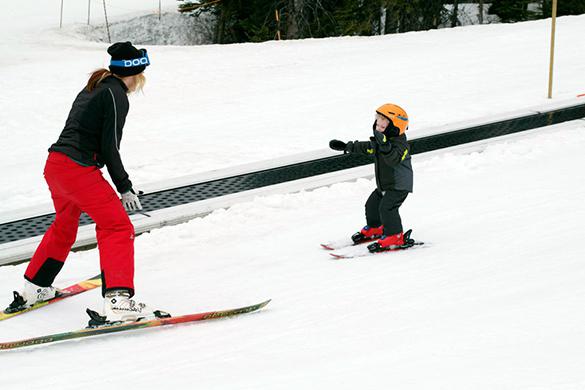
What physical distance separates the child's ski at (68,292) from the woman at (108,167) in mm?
686

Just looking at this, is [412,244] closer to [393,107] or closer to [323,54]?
[393,107]

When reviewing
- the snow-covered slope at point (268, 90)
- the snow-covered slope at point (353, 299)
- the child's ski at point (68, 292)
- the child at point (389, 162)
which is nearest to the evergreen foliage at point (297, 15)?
the snow-covered slope at point (268, 90)

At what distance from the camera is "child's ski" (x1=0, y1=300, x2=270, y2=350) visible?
12.7 ft

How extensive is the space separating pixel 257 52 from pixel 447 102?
4.74 meters

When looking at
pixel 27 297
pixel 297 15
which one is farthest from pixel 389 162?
pixel 297 15

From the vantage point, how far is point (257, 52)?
45.3 ft

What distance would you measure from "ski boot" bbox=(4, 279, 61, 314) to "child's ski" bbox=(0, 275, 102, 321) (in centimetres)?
1

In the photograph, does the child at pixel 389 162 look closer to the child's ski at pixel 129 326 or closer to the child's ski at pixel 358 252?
the child's ski at pixel 358 252

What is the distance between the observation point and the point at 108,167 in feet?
13.2

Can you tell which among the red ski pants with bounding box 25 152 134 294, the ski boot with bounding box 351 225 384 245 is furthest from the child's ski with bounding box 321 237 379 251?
the red ski pants with bounding box 25 152 134 294

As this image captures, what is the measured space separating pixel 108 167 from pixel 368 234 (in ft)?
7.25

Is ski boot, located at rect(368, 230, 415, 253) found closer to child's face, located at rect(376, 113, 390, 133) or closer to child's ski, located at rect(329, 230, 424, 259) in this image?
child's ski, located at rect(329, 230, 424, 259)

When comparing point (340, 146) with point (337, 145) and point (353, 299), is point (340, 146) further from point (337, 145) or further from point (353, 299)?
point (353, 299)

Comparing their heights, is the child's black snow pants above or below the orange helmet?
below
